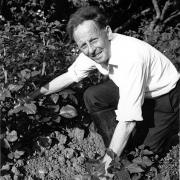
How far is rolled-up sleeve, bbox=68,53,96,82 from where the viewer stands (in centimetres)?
301

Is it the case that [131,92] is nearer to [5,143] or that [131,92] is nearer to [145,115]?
[145,115]

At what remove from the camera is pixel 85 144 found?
328 cm

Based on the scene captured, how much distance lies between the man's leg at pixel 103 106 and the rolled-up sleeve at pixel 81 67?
0.13m

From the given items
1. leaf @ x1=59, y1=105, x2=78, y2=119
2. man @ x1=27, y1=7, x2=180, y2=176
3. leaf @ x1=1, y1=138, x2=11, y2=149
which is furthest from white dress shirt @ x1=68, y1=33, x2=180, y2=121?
leaf @ x1=1, y1=138, x2=11, y2=149

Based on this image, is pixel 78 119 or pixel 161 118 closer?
pixel 161 118

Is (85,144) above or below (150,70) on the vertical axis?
below

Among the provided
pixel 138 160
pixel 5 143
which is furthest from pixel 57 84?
pixel 138 160

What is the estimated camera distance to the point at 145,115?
3.12 metres

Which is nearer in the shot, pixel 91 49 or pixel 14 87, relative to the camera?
pixel 91 49

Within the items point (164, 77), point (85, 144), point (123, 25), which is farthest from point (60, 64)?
point (123, 25)

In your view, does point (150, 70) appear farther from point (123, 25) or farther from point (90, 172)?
point (123, 25)

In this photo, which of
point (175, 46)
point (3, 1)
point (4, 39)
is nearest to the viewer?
point (4, 39)

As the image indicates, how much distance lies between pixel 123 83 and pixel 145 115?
60cm

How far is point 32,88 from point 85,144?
2.05 ft
